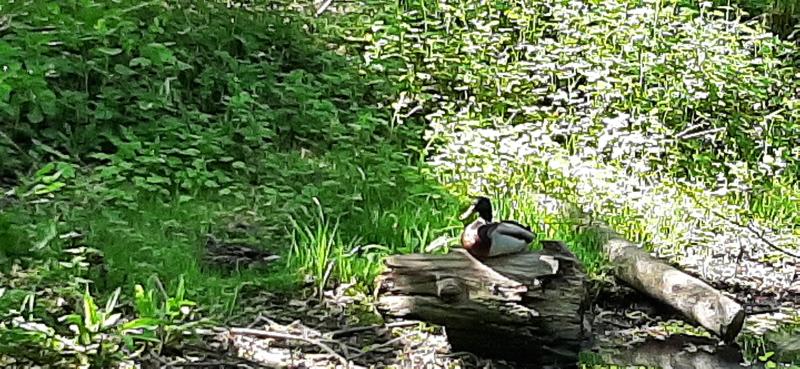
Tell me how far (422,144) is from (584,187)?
1216mm

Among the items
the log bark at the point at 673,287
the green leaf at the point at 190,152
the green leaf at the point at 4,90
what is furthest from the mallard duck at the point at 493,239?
the green leaf at the point at 4,90

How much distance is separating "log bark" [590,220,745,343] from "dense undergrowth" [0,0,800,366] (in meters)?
0.16

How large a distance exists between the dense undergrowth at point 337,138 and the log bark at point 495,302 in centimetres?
56

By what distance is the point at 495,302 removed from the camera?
133 inches

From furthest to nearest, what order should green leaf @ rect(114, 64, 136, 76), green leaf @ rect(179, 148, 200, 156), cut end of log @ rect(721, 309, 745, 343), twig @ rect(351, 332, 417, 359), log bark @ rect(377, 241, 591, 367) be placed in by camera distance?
green leaf @ rect(114, 64, 136, 76) < green leaf @ rect(179, 148, 200, 156) < cut end of log @ rect(721, 309, 745, 343) < twig @ rect(351, 332, 417, 359) < log bark @ rect(377, 241, 591, 367)

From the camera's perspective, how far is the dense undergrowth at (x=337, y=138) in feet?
12.4

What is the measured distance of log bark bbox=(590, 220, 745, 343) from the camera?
3.81 meters

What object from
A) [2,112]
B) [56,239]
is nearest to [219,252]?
[56,239]

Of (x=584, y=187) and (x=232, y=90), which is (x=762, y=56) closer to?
(x=584, y=187)

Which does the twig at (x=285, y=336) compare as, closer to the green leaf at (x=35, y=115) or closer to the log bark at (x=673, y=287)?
the log bark at (x=673, y=287)

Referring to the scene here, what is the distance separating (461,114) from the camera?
648 centimetres

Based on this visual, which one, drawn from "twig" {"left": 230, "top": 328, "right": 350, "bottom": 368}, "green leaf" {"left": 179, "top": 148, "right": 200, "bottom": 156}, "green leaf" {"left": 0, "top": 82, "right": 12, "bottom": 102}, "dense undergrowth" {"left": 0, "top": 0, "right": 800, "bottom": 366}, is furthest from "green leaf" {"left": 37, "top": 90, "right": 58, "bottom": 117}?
"twig" {"left": 230, "top": 328, "right": 350, "bottom": 368}

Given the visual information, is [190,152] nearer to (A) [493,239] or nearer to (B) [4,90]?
(B) [4,90]

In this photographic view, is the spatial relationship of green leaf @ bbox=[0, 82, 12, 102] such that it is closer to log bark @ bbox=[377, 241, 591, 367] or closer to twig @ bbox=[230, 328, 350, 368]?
twig @ bbox=[230, 328, 350, 368]
